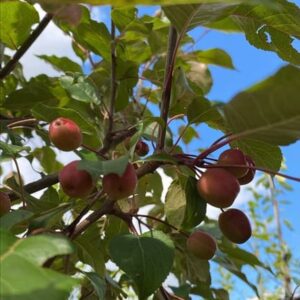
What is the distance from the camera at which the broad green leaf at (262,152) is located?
872mm

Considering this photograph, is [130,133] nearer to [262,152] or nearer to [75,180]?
[262,152]

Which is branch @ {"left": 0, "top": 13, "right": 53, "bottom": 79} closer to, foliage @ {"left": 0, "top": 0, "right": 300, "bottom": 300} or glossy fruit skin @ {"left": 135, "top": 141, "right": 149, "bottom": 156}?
foliage @ {"left": 0, "top": 0, "right": 300, "bottom": 300}

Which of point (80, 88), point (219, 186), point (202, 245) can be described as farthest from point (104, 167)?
point (80, 88)

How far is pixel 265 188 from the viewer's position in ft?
12.1

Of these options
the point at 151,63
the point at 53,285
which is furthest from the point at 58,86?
the point at 53,285

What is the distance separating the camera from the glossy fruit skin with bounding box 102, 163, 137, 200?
0.67m

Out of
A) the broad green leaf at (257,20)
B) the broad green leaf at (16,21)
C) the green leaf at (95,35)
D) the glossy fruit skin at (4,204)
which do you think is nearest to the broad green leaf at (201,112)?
the broad green leaf at (257,20)

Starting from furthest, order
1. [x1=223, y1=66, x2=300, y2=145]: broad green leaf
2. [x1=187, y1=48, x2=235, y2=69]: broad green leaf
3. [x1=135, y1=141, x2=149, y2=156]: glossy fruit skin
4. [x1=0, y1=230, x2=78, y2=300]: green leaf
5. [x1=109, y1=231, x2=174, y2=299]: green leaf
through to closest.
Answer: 1. [x1=187, y1=48, x2=235, y2=69]: broad green leaf
2. [x1=135, y1=141, x2=149, y2=156]: glossy fruit skin
3. [x1=109, y1=231, x2=174, y2=299]: green leaf
4. [x1=223, y1=66, x2=300, y2=145]: broad green leaf
5. [x1=0, y1=230, x2=78, y2=300]: green leaf

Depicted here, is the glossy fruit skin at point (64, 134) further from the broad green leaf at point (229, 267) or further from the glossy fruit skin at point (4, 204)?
the broad green leaf at point (229, 267)

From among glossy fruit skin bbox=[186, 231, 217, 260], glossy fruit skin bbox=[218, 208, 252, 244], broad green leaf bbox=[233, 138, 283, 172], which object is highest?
broad green leaf bbox=[233, 138, 283, 172]

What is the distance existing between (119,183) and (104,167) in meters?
0.04

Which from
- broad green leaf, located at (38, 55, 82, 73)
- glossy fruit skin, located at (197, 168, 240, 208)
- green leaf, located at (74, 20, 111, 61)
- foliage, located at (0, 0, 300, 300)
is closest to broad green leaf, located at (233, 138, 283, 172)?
foliage, located at (0, 0, 300, 300)

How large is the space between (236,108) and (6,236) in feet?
0.91

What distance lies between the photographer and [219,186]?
728 millimetres
